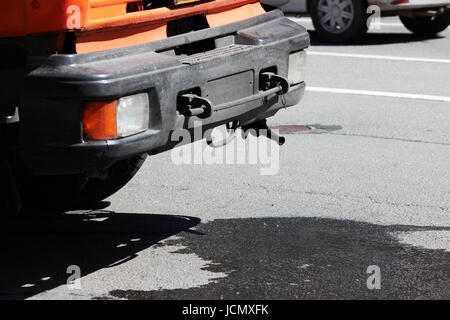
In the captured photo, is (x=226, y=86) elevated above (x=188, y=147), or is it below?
above

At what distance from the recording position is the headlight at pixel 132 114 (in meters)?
4.65

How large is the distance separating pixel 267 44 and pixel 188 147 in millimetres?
2520

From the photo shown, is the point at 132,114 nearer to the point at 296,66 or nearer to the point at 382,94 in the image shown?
the point at 296,66

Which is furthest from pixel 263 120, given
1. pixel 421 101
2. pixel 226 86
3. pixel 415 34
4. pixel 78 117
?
pixel 415 34

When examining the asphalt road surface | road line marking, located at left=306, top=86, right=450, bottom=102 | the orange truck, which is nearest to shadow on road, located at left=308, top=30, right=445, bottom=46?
road line marking, located at left=306, top=86, right=450, bottom=102

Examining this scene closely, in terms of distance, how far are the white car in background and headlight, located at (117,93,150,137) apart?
8.51 m

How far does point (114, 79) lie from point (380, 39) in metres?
9.76

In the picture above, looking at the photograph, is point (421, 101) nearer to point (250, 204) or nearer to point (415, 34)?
point (250, 204)

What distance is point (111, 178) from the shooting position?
6160 millimetres

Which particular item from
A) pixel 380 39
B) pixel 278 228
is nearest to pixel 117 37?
pixel 278 228

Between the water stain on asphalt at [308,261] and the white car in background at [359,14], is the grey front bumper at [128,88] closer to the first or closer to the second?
the water stain on asphalt at [308,261]

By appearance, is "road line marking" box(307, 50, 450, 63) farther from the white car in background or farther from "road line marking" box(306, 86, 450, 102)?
"road line marking" box(306, 86, 450, 102)

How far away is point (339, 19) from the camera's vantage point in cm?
1360

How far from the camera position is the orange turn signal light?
452 centimetres
